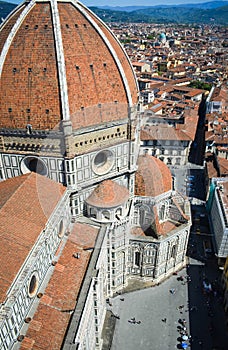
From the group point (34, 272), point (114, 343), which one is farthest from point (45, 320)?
point (114, 343)

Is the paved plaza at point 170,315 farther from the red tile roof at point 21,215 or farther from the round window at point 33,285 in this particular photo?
the red tile roof at point 21,215

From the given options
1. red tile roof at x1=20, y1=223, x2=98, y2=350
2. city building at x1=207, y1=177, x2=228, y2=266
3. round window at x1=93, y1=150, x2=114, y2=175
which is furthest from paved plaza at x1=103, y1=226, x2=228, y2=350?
round window at x1=93, y1=150, x2=114, y2=175

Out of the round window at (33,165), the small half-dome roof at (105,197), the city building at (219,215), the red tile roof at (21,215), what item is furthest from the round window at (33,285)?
the city building at (219,215)

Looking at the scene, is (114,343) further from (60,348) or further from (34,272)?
(34,272)

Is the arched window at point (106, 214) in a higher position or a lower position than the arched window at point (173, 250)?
higher

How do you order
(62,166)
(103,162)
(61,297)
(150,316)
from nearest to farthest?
(61,297)
(62,166)
(103,162)
(150,316)

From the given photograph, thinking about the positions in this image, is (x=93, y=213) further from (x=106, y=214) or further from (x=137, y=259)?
(x=137, y=259)

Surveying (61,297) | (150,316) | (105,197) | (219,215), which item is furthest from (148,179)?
(61,297)
